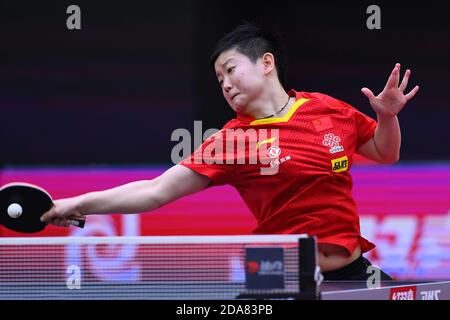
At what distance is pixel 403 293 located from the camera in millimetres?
5223

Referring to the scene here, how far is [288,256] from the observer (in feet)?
15.6

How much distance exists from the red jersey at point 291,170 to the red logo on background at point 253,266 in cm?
80

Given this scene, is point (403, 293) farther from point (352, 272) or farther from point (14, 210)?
point (14, 210)

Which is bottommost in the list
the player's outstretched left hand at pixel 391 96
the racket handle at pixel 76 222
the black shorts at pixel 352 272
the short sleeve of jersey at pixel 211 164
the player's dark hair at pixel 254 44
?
the black shorts at pixel 352 272

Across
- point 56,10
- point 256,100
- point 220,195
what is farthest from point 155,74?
point 256,100

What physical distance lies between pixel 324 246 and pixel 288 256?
82 centimetres

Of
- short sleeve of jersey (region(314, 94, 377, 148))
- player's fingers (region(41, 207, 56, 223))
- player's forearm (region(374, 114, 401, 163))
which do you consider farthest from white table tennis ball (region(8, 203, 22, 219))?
player's forearm (region(374, 114, 401, 163))

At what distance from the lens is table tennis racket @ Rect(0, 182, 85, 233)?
5152 mm

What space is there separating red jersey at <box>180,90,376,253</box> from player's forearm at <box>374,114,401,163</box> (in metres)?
0.27

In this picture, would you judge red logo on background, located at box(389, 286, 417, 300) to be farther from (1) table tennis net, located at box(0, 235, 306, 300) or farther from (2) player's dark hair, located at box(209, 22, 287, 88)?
(2) player's dark hair, located at box(209, 22, 287, 88)

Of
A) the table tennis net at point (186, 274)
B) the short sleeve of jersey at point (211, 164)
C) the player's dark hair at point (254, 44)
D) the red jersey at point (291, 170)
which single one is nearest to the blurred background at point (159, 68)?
the player's dark hair at point (254, 44)

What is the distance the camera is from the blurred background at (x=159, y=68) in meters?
10.8

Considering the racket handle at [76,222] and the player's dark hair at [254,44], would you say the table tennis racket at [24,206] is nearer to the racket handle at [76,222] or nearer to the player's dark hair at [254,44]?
the racket handle at [76,222]

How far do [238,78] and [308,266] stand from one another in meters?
1.40
